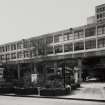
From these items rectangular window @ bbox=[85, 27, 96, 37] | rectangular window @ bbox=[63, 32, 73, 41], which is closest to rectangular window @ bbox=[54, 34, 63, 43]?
rectangular window @ bbox=[63, 32, 73, 41]

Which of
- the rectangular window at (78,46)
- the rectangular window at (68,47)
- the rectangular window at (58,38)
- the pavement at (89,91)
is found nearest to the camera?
the pavement at (89,91)

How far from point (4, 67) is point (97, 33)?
2542 centimetres

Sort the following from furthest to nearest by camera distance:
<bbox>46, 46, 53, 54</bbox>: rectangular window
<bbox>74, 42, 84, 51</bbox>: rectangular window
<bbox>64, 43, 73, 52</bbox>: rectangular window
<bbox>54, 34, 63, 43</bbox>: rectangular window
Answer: <bbox>46, 46, 53, 54</bbox>: rectangular window
<bbox>54, 34, 63, 43</bbox>: rectangular window
<bbox>64, 43, 73, 52</bbox>: rectangular window
<bbox>74, 42, 84, 51</bbox>: rectangular window

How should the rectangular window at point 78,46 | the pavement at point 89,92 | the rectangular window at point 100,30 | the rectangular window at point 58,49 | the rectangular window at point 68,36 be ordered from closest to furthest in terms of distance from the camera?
the pavement at point 89,92, the rectangular window at point 100,30, the rectangular window at point 78,46, the rectangular window at point 68,36, the rectangular window at point 58,49

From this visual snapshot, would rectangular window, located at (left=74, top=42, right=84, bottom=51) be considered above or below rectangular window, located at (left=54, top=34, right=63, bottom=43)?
below

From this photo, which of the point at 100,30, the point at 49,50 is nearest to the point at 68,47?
the point at 49,50

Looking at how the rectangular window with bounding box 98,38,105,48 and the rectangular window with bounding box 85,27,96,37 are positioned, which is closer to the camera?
the rectangular window with bounding box 98,38,105,48

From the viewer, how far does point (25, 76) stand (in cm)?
1994

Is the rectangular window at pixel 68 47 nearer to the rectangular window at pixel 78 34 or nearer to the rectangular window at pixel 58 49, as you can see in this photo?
the rectangular window at pixel 58 49

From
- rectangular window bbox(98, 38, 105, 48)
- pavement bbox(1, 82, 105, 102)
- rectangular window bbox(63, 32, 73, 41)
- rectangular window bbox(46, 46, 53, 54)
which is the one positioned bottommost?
pavement bbox(1, 82, 105, 102)

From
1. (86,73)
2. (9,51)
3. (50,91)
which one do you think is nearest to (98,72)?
(86,73)

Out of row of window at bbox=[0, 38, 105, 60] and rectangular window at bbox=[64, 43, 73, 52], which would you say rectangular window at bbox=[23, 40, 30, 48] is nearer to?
row of window at bbox=[0, 38, 105, 60]

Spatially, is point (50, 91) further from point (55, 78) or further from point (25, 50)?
point (25, 50)

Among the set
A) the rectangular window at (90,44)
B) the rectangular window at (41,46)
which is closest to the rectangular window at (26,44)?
the rectangular window at (41,46)
